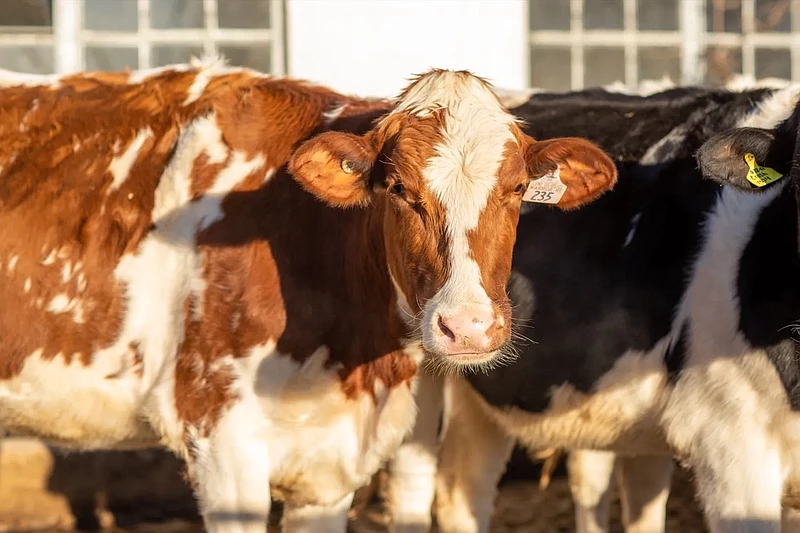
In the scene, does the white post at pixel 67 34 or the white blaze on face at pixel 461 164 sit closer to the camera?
the white blaze on face at pixel 461 164

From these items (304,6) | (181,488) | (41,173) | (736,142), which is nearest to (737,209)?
(736,142)

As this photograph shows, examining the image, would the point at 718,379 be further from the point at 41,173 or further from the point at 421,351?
the point at 41,173

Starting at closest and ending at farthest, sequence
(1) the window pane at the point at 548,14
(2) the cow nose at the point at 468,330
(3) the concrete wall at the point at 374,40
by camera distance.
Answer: (2) the cow nose at the point at 468,330
(3) the concrete wall at the point at 374,40
(1) the window pane at the point at 548,14

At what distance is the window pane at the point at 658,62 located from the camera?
28.7 ft

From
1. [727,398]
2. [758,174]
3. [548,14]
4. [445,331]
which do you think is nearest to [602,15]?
[548,14]

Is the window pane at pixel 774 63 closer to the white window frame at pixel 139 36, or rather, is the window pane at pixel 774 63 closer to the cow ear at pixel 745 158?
the white window frame at pixel 139 36

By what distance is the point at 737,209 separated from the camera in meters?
4.51

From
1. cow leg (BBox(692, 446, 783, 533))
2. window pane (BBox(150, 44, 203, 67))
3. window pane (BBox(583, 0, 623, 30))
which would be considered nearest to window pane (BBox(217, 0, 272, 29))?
window pane (BBox(150, 44, 203, 67))

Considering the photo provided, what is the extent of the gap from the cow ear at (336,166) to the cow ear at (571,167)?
541mm

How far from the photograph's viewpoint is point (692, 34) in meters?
8.70

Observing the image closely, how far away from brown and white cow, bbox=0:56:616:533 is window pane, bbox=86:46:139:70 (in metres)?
3.61

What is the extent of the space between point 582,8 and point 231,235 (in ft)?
16.9

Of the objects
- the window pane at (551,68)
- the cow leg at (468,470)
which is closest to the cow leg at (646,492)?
the cow leg at (468,470)

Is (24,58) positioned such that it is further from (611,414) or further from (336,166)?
(611,414)
